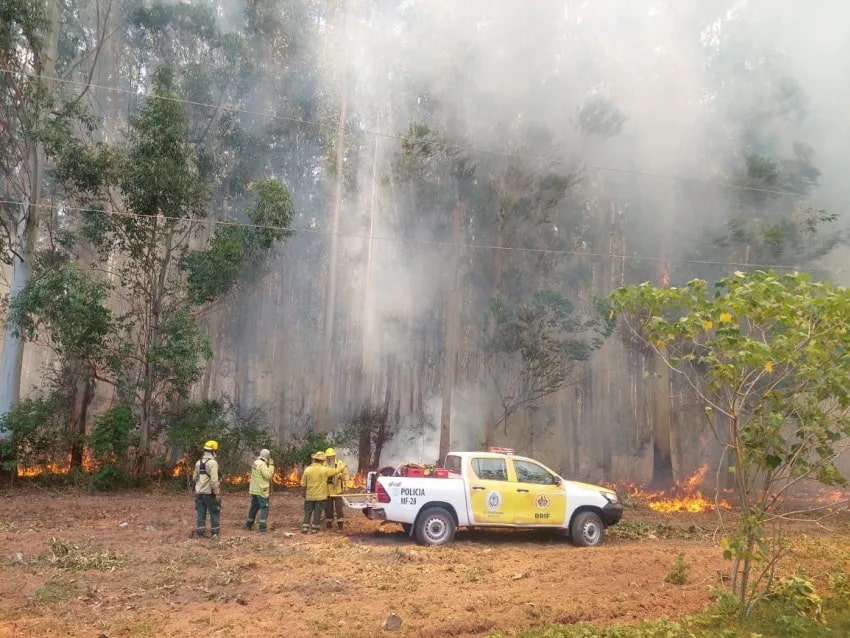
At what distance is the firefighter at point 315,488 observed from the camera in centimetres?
1048

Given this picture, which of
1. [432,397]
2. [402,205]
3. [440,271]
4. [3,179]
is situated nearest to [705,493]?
[432,397]

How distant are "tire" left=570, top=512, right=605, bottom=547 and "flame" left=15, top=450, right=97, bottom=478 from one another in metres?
11.9

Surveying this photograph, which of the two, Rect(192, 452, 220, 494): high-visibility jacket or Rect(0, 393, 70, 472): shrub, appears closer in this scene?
Rect(192, 452, 220, 494): high-visibility jacket

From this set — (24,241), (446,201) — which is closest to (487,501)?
(24,241)

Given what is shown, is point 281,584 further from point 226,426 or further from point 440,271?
point 440,271

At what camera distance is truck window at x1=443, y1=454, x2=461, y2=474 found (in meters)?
10.1

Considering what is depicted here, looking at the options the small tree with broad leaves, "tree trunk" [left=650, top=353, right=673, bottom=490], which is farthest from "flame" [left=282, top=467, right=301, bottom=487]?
the small tree with broad leaves

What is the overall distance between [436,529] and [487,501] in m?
0.89

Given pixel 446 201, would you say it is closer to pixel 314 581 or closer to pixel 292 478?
pixel 292 478

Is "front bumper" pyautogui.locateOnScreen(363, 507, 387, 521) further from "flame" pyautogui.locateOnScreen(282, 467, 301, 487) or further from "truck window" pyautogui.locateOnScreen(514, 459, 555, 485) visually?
"flame" pyautogui.locateOnScreen(282, 467, 301, 487)

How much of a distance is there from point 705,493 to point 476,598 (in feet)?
65.8

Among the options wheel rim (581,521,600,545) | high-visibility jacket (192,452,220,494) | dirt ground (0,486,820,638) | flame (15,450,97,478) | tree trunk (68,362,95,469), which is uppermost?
Result: tree trunk (68,362,95,469)

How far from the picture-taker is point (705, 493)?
2389cm

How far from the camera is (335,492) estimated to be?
35.1 ft
